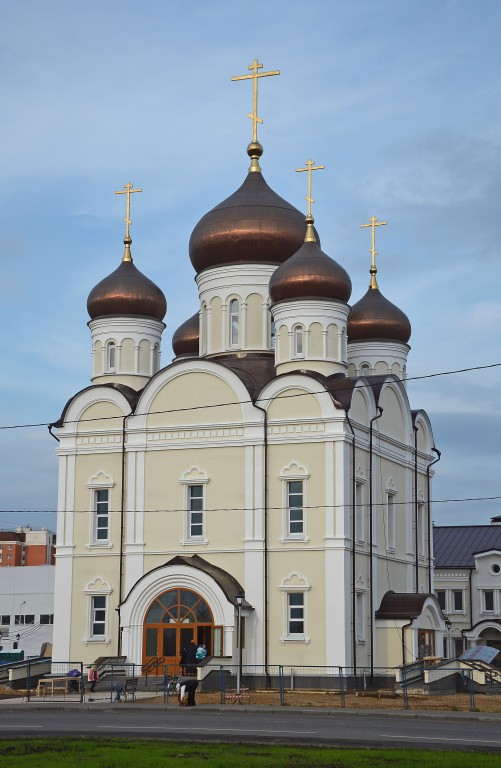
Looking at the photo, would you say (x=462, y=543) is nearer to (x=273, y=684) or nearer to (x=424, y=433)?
(x=424, y=433)

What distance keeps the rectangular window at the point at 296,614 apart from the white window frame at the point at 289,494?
159cm

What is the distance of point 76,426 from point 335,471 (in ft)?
29.0

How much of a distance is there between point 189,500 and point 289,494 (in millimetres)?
3245

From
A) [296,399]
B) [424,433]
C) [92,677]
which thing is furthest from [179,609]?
[424,433]

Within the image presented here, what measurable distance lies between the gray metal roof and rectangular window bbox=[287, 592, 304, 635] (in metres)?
23.4

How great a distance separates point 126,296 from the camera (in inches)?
1617

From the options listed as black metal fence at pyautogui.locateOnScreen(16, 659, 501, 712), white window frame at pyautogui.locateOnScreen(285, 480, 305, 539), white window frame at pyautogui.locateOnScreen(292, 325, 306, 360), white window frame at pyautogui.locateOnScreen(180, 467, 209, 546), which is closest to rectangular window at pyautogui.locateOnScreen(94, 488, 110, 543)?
white window frame at pyautogui.locateOnScreen(180, 467, 209, 546)

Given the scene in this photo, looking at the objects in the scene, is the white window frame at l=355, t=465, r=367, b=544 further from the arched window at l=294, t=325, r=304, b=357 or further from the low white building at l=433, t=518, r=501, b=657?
the low white building at l=433, t=518, r=501, b=657

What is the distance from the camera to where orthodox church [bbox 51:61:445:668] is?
34.9m

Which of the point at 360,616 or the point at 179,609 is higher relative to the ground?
the point at 179,609

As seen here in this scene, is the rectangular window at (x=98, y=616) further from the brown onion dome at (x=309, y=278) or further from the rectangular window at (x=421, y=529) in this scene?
the rectangular window at (x=421, y=529)

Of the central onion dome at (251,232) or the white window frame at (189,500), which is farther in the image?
the central onion dome at (251,232)

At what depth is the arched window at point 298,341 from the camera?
123ft

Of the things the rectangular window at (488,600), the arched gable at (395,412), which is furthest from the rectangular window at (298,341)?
the rectangular window at (488,600)
